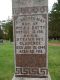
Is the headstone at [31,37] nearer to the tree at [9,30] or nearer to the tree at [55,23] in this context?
the tree at [9,30]

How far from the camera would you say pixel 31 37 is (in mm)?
7293

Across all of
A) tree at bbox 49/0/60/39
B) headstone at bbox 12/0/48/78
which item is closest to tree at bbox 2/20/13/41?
tree at bbox 49/0/60/39

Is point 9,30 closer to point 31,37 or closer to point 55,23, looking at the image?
point 55,23

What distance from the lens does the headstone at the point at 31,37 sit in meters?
7.21

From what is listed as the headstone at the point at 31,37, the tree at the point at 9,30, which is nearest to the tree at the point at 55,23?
the tree at the point at 9,30

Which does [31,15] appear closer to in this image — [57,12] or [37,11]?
[37,11]

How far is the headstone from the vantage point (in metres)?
7.21

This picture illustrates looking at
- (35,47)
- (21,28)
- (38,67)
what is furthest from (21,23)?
(38,67)

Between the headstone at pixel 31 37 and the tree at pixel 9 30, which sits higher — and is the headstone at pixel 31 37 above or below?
above

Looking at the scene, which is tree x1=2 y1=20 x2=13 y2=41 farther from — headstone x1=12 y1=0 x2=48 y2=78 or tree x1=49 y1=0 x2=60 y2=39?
headstone x1=12 y1=0 x2=48 y2=78

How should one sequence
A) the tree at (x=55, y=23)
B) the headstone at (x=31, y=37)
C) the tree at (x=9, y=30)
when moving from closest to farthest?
the headstone at (x=31, y=37) < the tree at (x=9, y=30) < the tree at (x=55, y=23)

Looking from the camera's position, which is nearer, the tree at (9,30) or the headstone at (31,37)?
the headstone at (31,37)

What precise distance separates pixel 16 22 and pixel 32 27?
47 cm

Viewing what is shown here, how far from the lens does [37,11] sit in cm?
722
